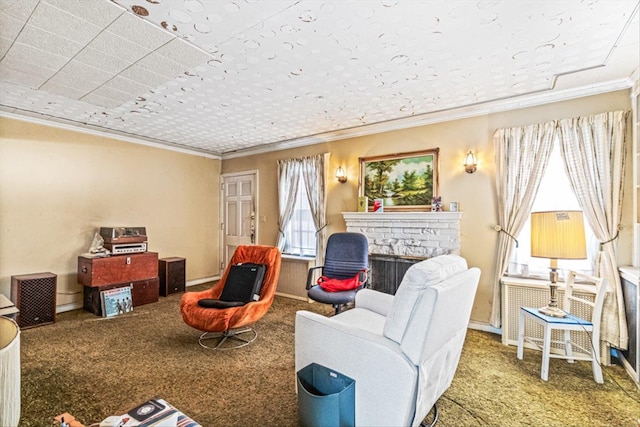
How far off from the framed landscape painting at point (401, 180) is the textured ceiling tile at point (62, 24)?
3.31 metres

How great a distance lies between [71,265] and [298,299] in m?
3.29

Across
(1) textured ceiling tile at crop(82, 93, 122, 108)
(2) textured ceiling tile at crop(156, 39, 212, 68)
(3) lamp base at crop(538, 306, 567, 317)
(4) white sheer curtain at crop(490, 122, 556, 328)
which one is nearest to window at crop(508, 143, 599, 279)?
(4) white sheer curtain at crop(490, 122, 556, 328)

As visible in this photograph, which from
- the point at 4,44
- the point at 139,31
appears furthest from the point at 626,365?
the point at 4,44

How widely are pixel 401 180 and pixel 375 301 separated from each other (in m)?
2.00

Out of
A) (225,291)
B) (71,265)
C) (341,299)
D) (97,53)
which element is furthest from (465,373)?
(71,265)

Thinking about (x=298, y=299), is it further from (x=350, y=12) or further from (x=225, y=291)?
(x=350, y=12)

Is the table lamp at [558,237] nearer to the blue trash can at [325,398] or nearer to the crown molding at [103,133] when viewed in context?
the blue trash can at [325,398]

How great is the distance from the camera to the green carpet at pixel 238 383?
80.3 inches

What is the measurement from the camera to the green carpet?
2.04 metres

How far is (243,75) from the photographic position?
2.77 metres

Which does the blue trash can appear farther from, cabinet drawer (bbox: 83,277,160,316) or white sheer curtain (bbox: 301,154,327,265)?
cabinet drawer (bbox: 83,277,160,316)

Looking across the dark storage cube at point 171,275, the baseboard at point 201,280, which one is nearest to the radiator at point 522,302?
the dark storage cube at point 171,275

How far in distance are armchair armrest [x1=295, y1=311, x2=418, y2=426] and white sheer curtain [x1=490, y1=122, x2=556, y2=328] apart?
2422mm

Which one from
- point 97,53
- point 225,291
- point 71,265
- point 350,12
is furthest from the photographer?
point 71,265
